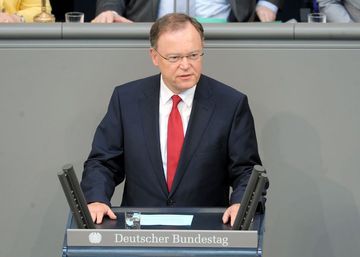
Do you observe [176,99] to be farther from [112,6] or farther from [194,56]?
[112,6]

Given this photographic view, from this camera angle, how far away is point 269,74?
4.55 metres

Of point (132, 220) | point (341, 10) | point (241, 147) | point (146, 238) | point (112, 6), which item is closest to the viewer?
point (146, 238)

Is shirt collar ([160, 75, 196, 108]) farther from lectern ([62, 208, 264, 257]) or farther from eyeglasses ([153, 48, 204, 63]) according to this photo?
lectern ([62, 208, 264, 257])

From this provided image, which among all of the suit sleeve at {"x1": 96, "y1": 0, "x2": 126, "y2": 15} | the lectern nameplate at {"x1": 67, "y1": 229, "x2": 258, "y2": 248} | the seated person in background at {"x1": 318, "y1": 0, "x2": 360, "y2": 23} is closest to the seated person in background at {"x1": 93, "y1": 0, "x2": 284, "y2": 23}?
the suit sleeve at {"x1": 96, "y1": 0, "x2": 126, "y2": 15}

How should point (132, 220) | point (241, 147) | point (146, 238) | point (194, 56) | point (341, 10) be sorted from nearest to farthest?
point (146, 238)
point (132, 220)
point (194, 56)
point (241, 147)
point (341, 10)

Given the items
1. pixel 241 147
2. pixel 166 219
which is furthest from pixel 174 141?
pixel 166 219

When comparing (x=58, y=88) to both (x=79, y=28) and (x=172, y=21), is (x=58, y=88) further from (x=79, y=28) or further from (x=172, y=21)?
(x=172, y=21)

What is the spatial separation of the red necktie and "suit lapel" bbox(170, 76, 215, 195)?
44mm

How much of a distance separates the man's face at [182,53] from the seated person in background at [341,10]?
61.3 inches

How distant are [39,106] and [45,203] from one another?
44 centimetres

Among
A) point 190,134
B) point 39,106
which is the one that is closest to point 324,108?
point 190,134

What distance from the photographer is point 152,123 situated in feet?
12.8

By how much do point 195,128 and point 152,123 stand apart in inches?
6.6

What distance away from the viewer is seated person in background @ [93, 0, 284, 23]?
4.98 meters
